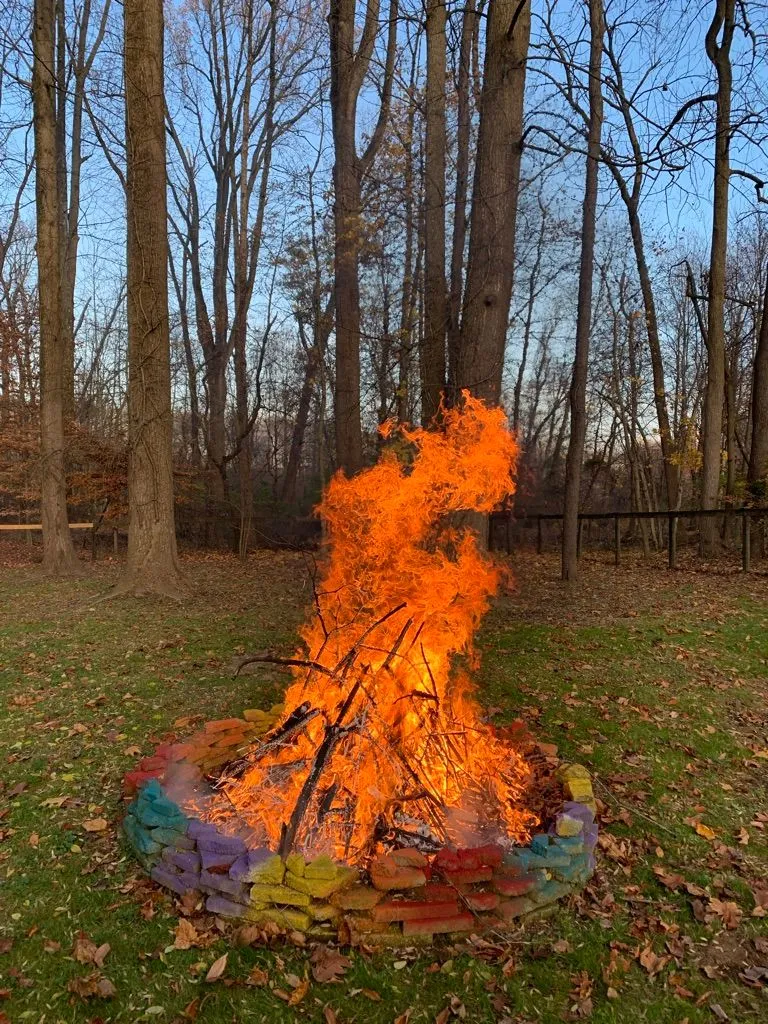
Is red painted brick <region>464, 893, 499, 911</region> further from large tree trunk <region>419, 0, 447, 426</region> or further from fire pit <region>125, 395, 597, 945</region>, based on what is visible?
large tree trunk <region>419, 0, 447, 426</region>

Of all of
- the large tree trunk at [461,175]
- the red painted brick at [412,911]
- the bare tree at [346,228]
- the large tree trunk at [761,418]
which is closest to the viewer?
the red painted brick at [412,911]

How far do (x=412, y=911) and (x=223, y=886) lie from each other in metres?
0.94


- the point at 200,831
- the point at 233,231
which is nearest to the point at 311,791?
the point at 200,831

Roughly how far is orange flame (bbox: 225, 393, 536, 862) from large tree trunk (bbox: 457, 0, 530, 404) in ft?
7.79

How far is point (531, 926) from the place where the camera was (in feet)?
10.3

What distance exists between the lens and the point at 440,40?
32.3 feet

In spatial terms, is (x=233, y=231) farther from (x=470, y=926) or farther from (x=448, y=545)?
(x=470, y=926)

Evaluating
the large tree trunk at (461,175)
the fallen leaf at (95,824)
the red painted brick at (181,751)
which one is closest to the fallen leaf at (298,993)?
the fallen leaf at (95,824)

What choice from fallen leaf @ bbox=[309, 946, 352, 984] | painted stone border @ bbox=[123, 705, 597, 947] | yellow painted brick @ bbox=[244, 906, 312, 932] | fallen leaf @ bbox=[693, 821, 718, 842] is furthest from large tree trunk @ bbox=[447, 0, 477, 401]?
fallen leaf @ bbox=[309, 946, 352, 984]

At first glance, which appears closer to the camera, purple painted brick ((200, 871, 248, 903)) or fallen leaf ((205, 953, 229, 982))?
fallen leaf ((205, 953, 229, 982))

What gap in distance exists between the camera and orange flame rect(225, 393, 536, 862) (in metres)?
3.55

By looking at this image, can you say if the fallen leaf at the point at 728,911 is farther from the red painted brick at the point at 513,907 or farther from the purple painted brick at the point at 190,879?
the purple painted brick at the point at 190,879

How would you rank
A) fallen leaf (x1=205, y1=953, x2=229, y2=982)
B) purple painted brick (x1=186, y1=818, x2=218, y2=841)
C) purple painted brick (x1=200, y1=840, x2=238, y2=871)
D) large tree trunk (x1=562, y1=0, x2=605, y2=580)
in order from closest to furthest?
1. fallen leaf (x1=205, y1=953, x2=229, y2=982)
2. purple painted brick (x1=200, y1=840, x2=238, y2=871)
3. purple painted brick (x1=186, y1=818, x2=218, y2=841)
4. large tree trunk (x1=562, y1=0, x2=605, y2=580)

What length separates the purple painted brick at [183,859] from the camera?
3.31m
